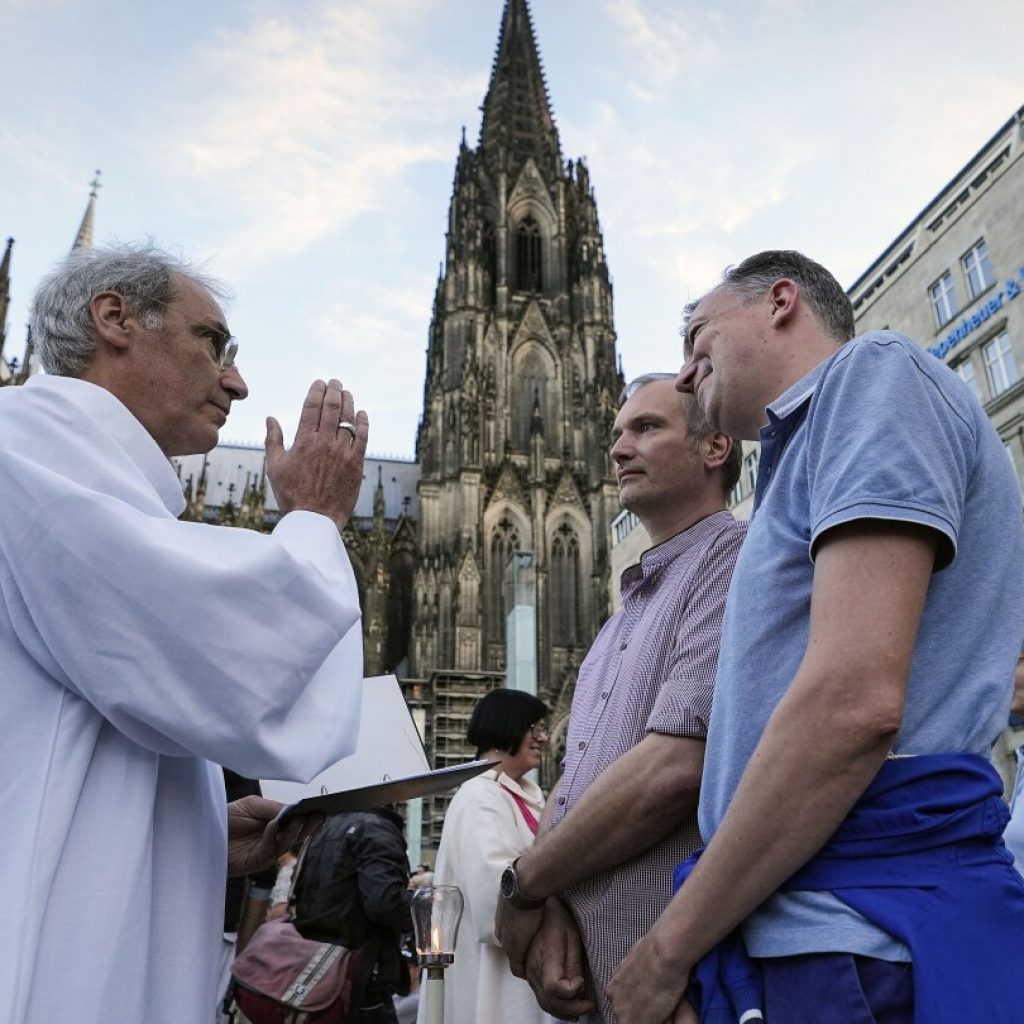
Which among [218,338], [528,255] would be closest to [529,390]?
[528,255]

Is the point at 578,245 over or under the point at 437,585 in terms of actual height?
over

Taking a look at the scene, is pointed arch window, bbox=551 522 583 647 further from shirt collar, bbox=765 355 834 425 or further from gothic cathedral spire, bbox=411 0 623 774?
shirt collar, bbox=765 355 834 425

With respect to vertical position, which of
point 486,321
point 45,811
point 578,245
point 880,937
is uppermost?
point 578,245

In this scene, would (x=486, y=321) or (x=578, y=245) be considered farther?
(x=578, y=245)

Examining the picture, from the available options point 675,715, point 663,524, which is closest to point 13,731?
point 675,715

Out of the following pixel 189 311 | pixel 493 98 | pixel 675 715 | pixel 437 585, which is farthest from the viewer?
pixel 493 98

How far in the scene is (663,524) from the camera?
222 centimetres

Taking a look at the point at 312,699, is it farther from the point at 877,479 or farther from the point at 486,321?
the point at 486,321

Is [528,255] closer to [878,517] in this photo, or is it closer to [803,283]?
[803,283]

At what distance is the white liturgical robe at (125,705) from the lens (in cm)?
114

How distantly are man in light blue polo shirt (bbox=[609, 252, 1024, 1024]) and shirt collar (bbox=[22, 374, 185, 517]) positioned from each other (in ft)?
3.05

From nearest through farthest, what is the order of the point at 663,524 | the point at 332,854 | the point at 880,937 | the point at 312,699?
the point at 880,937, the point at 312,699, the point at 663,524, the point at 332,854

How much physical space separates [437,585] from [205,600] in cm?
2984

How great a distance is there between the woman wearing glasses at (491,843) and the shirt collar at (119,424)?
1.55m
